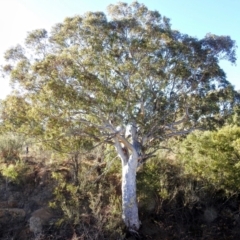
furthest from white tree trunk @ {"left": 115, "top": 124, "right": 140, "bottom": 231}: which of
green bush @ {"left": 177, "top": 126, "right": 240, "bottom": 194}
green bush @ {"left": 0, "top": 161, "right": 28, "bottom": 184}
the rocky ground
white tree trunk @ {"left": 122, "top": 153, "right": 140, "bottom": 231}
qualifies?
green bush @ {"left": 0, "top": 161, "right": 28, "bottom": 184}

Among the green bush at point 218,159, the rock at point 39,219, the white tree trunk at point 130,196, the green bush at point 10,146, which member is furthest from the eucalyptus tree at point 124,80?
the green bush at point 10,146

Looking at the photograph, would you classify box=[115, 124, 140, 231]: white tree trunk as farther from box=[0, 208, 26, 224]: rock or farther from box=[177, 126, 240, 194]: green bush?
box=[0, 208, 26, 224]: rock

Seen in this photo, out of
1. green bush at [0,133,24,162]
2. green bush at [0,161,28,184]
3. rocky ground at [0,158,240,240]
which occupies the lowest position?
rocky ground at [0,158,240,240]

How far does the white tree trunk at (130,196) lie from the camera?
959 cm

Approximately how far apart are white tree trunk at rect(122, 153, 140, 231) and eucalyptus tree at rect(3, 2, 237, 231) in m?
0.03

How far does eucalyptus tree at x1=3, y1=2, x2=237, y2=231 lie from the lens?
8750mm

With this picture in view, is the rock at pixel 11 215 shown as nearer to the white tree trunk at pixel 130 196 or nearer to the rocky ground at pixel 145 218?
the rocky ground at pixel 145 218

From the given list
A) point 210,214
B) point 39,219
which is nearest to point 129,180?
point 39,219

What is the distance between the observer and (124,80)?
962cm

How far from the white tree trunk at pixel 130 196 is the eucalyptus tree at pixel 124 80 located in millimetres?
31

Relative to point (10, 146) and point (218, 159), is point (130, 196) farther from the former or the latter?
point (10, 146)

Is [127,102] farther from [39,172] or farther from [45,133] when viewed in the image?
[39,172]

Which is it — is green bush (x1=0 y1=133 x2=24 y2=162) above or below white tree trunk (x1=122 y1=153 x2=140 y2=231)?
above

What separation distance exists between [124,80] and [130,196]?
3789mm
